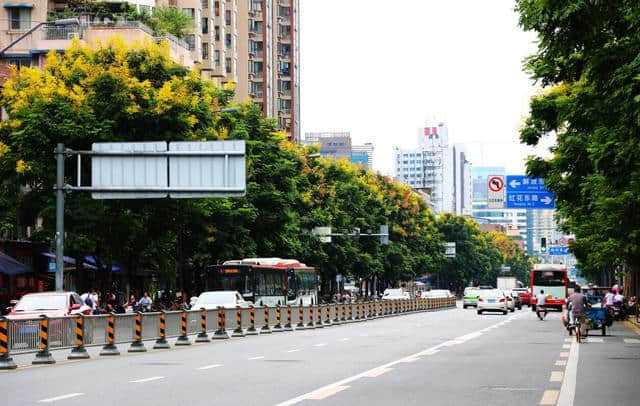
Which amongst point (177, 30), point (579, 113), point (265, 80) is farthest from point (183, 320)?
point (265, 80)

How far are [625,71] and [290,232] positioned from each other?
58181 millimetres

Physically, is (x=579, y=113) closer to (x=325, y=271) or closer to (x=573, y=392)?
(x=573, y=392)

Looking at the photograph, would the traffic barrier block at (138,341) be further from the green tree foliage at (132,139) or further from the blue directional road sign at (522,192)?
the blue directional road sign at (522,192)

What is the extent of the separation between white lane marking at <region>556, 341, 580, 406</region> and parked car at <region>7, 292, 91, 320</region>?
14.0m

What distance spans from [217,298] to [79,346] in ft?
67.5

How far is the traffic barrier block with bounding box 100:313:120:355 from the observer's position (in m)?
31.3

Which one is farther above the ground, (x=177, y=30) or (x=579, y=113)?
(x=177, y=30)

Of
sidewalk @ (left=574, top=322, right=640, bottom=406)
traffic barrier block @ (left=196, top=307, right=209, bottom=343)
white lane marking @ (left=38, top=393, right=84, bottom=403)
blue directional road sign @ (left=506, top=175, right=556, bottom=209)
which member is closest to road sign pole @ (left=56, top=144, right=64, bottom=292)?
traffic barrier block @ (left=196, top=307, right=209, bottom=343)

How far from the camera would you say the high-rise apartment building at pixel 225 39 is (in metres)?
73.1

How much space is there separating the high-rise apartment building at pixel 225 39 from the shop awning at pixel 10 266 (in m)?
10.7

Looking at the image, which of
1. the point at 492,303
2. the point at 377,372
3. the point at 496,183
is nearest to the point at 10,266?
the point at 492,303

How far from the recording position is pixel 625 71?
19.8 m

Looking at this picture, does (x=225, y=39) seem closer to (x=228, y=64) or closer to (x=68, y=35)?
(x=228, y=64)

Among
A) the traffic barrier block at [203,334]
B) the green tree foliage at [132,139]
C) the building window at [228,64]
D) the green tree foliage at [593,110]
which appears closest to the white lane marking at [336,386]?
the green tree foliage at [593,110]
